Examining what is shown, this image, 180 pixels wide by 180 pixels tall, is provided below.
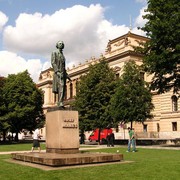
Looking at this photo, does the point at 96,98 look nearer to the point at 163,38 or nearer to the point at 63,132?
the point at 163,38

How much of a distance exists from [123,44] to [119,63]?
380cm

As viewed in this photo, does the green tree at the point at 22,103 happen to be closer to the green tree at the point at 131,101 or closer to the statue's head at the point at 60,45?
the green tree at the point at 131,101

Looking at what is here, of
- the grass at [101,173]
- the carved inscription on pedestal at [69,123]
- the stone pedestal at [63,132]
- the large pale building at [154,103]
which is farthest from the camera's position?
the large pale building at [154,103]

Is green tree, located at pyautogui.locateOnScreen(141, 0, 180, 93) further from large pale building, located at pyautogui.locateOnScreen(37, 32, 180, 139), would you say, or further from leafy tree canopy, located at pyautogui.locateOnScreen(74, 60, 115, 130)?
large pale building, located at pyautogui.locateOnScreen(37, 32, 180, 139)

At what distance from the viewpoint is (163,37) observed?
29047 millimetres

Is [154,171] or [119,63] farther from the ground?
[119,63]

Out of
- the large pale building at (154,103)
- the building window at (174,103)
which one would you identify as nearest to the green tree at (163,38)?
the large pale building at (154,103)

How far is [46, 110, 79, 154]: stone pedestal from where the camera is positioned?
16.3 metres

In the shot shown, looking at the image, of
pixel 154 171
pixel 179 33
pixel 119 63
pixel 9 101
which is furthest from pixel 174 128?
pixel 154 171

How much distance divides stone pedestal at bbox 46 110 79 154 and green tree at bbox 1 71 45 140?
36.8m

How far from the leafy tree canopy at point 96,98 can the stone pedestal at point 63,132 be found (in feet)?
77.2

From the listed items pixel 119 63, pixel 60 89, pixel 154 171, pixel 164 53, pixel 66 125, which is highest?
pixel 119 63

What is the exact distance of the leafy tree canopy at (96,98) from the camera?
4141 cm

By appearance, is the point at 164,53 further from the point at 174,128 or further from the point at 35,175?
the point at 174,128
